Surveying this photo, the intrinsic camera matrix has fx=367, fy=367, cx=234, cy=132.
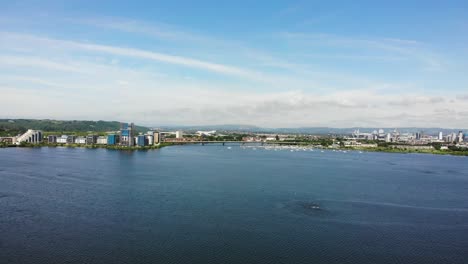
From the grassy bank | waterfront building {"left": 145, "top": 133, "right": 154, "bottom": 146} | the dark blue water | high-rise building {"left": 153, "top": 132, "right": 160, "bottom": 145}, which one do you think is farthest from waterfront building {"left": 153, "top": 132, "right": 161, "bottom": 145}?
the dark blue water

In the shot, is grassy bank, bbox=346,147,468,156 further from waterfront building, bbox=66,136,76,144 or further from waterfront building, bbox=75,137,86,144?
waterfront building, bbox=66,136,76,144

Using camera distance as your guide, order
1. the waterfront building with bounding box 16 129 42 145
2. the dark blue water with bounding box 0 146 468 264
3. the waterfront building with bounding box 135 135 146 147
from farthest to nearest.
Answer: the waterfront building with bounding box 135 135 146 147 < the waterfront building with bounding box 16 129 42 145 < the dark blue water with bounding box 0 146 468 264

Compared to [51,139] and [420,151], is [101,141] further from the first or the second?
[420,151]

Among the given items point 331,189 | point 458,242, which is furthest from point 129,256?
point 331,189

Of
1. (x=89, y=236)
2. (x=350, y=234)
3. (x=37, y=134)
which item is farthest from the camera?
(x=37, y=134)

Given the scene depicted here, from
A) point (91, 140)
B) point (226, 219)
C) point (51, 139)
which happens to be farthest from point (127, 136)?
point (226, 219)

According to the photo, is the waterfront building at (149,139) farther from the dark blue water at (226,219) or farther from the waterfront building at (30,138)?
the dark blue water at (226,219)

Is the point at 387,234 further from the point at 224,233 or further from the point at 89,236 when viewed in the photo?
the point at 89,236

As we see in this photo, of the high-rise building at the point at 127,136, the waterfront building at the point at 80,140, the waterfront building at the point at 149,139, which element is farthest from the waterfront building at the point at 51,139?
the waterfront building at the point at 149,139
